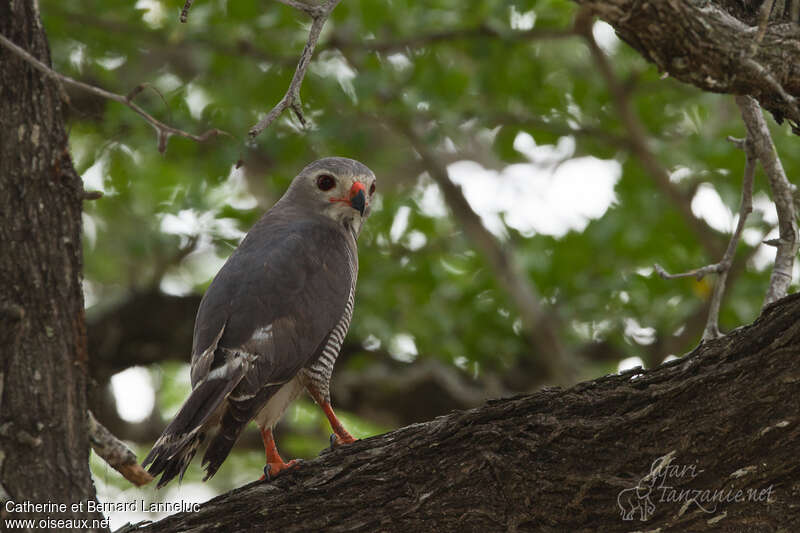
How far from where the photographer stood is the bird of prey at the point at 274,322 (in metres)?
3.49

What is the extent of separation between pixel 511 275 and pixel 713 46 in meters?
4.29

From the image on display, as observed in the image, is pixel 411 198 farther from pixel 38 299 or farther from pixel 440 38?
pixel 38 299

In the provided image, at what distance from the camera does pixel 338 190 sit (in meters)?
4.90

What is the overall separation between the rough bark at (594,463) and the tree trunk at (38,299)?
49cm

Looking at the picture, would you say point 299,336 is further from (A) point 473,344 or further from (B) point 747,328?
(A) point 473,344

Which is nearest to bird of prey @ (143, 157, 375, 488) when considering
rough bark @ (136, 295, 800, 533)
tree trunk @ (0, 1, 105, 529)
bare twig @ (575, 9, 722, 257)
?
rough bark @ (136, 295, 800, 533)

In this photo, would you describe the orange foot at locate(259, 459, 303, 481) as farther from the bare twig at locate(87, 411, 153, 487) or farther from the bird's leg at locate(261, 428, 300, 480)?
the bare twig at locate(87, 411, 153, 487)

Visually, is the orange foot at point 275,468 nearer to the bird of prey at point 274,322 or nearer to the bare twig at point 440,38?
the bird of prey at point 274,322

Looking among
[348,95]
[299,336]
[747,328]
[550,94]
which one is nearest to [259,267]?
[299,336]

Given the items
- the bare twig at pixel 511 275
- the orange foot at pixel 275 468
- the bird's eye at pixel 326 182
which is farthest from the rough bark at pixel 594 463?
the bare twig at pixel 511 275

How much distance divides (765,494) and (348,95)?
4605 mm

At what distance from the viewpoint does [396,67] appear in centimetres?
730

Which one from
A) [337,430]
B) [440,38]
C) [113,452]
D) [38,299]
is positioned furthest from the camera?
[440,38]

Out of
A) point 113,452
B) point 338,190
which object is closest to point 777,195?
point 338,190
